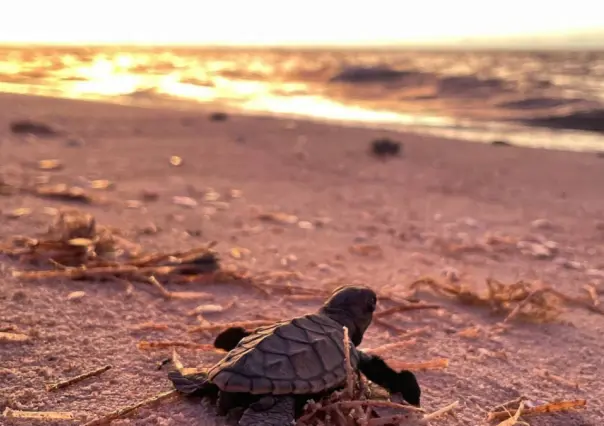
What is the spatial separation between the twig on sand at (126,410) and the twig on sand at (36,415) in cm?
9

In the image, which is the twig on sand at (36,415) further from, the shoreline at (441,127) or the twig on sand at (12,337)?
the shoreline at (441,127)

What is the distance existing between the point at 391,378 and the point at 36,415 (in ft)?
3.40

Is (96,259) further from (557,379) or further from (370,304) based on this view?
(557,379)

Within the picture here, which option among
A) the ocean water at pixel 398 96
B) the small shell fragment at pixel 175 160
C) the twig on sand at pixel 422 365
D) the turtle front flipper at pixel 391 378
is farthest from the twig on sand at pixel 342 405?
the ocean water at pixel 398 96

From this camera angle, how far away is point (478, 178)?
682 centimetres

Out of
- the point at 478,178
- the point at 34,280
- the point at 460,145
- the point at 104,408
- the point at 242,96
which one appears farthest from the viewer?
the point at 242,96

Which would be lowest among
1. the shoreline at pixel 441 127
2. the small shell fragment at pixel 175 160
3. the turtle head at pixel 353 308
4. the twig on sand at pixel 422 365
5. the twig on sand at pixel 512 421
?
the shoreline at pixel 441 127

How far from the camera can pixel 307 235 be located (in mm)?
4379

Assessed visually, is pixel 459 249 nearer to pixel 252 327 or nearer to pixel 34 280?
pixel 252 327

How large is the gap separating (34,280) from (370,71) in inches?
873

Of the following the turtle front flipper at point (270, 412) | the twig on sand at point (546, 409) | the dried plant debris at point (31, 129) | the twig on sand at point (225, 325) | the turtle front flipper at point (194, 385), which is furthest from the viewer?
the dried plant debris at point (31, 129)

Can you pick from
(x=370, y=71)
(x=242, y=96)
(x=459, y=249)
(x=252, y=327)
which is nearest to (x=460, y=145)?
(x=459, y=249)

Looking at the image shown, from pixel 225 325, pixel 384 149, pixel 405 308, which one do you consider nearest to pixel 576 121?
pixel 384 149

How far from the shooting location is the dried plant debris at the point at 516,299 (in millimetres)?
2961
